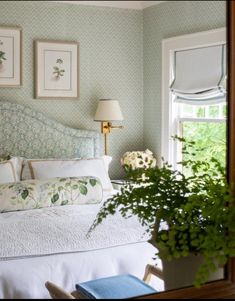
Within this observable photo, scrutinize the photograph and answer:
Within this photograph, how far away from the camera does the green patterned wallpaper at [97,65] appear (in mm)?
1575

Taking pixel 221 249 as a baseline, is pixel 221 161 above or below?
above

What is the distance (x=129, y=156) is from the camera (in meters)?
1.71

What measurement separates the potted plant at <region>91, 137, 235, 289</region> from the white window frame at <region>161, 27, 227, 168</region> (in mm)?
49

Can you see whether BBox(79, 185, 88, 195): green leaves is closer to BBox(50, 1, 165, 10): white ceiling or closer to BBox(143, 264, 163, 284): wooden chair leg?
BBox(143, 264, 163, 284): wooden chair leg

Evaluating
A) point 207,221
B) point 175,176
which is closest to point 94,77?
point 175,176

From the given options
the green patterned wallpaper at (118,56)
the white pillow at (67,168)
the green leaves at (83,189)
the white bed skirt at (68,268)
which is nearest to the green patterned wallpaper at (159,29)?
the green patterned wallpaper at (118,56)

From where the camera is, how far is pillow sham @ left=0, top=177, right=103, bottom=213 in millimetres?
1839

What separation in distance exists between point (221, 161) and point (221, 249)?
10.1 inches

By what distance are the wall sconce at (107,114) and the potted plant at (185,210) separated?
5.3 inches

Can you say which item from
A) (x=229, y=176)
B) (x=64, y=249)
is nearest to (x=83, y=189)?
(x=64, y=249)

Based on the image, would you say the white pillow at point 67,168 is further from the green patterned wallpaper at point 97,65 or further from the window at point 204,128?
the window at point 204,128

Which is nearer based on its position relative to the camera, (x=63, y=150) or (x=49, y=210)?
(x=63, y=150)

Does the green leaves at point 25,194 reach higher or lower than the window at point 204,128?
lower

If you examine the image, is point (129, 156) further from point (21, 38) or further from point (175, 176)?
point (21, 38)
